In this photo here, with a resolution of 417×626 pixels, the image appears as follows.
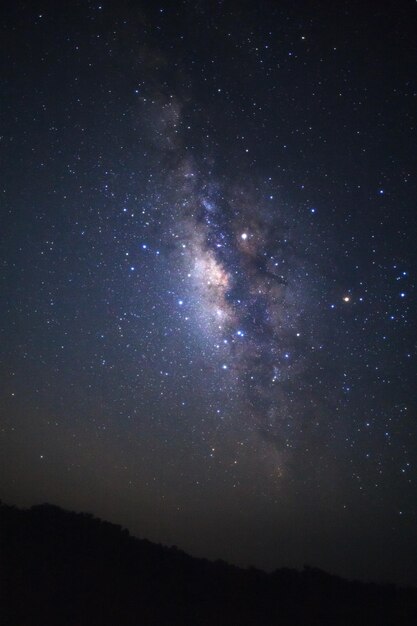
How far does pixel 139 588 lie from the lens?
296 inches

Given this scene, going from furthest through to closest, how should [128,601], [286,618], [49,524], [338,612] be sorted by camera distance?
[49,524]
[338,612]
[286,618]
[128,601]

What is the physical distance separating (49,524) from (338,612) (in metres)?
6.36

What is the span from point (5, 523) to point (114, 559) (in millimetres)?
2484

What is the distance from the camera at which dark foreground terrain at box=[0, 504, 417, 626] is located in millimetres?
6301

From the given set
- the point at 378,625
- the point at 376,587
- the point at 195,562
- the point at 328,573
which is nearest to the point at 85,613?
the point at 195,562

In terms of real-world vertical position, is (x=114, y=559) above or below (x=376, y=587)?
below

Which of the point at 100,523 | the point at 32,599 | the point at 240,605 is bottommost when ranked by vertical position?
the point at 32,599

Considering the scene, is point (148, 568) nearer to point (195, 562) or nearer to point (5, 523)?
point (195, 562)

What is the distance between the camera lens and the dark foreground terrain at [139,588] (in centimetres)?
630

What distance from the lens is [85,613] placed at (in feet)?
19.9

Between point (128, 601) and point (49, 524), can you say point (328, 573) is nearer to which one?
point (128, 601)

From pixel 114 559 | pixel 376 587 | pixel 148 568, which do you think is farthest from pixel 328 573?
pixel 114 559

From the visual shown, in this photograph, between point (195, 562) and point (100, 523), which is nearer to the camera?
point (195, 562)

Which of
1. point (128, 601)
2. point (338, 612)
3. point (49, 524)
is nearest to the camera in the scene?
point (128, 601)
